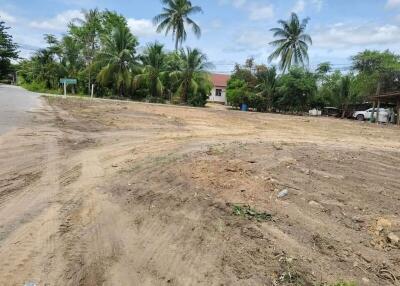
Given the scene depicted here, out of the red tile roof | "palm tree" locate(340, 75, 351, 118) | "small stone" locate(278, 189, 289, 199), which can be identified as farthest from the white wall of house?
"small stone" locate(278, 189, 289, 199)

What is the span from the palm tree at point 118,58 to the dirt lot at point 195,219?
116 feet

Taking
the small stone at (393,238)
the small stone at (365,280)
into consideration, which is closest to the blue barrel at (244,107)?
the small stone at (393,238)

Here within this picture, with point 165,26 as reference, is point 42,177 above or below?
below

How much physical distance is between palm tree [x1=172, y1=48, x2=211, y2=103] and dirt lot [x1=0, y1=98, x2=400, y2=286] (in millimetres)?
34308

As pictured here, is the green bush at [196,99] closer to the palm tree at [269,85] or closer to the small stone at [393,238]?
the palm tree at [269,85]

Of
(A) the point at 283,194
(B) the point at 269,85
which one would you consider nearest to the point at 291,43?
(B) the point at 269,85

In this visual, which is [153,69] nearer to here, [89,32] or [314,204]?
[89,32]

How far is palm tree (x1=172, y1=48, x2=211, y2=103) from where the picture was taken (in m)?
41.9

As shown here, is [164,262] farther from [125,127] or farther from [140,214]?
[125,127]

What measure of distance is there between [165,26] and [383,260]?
50.2 metres

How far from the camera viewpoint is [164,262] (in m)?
4.14

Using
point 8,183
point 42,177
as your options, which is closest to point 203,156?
point 42,177

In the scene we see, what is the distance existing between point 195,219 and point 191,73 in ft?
126

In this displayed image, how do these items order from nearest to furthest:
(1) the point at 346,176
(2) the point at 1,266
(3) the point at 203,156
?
1. (2) the point at 1,266
2. (1) the point at 346,176
3. (3) the point at 203,156
